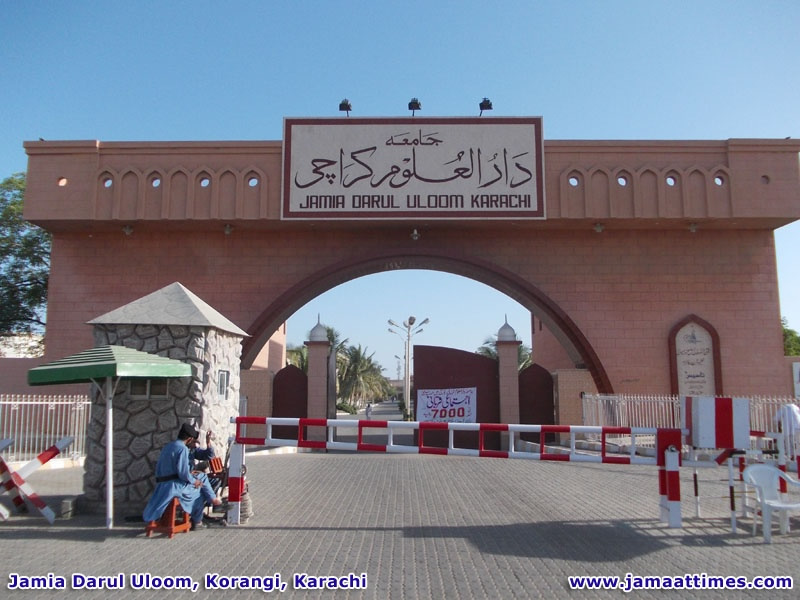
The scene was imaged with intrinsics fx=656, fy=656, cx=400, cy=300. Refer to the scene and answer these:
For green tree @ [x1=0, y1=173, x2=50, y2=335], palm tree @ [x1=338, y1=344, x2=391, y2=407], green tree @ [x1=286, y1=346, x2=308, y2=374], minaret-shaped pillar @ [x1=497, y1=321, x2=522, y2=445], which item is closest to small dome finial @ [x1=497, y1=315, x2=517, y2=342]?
minaret-shaped pillar @ [x1=497, y1=321, x2=522, y2=445]

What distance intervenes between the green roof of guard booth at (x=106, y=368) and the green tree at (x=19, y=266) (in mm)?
20370

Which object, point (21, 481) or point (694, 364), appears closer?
point (21, 481)

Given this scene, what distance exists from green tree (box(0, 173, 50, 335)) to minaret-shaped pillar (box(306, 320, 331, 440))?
41.5ft

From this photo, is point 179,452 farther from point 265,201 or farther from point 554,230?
point 554,230

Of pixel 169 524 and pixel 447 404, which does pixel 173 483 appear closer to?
pixel 169 524

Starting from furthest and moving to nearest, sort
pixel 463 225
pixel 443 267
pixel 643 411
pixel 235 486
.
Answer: pixel 443 267
pixel 463 225
pixel 643 411
pixel 235 486

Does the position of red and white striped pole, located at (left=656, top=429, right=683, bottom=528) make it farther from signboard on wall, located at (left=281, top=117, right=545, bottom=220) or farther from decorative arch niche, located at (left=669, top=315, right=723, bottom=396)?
decorative arch niche, located at (left=669, top=315, right=723, bottom=396)

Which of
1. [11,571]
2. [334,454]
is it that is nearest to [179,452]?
[11,571]

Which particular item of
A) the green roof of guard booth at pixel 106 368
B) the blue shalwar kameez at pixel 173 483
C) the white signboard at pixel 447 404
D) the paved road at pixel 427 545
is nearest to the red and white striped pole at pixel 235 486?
the paved road at pixel 427 545

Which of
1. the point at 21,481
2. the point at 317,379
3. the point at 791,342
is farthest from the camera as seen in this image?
the point at 791,342

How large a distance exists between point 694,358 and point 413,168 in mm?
9206

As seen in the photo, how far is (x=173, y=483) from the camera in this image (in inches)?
261

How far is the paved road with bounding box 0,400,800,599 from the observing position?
16.8 ft

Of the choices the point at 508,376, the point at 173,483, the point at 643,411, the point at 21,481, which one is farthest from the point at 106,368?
the point at 643,411
